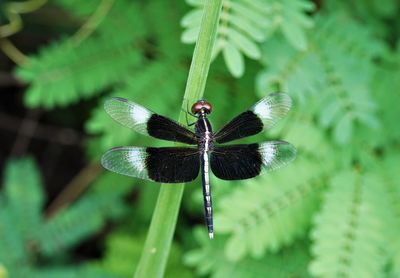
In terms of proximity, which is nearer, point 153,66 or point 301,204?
point 301,204

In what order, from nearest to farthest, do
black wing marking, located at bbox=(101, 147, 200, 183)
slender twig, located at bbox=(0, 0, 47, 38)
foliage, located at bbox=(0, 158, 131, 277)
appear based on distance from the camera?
1. black wing marking, located at bbox=(101, 147, 200, 183)
2. foliage, located at bbox=(0, 158, 131, 277)
3. slender twig, located at bbox=(0, 0, 47, 38)

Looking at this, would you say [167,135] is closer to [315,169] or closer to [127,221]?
[315,169]

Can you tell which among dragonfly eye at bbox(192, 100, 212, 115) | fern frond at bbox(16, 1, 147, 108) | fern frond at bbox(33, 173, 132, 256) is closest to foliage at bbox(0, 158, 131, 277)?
fern frond at bbox(33, 173, 132, 256)

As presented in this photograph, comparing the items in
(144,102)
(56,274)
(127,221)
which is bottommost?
(56,274)

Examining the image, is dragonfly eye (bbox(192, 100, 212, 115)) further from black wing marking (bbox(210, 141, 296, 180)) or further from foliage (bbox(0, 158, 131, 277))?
foliage (bbox(0, 158, 131, 277))

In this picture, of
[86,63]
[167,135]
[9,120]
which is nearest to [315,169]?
[167,135]

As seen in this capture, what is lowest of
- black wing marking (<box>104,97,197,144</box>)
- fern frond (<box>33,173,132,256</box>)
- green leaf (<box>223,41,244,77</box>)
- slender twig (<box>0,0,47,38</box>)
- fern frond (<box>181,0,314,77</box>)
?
black wing marking (<box>104,97,197,144</box>)

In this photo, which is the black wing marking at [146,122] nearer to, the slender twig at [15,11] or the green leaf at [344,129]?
the green leaf at [344,129]
